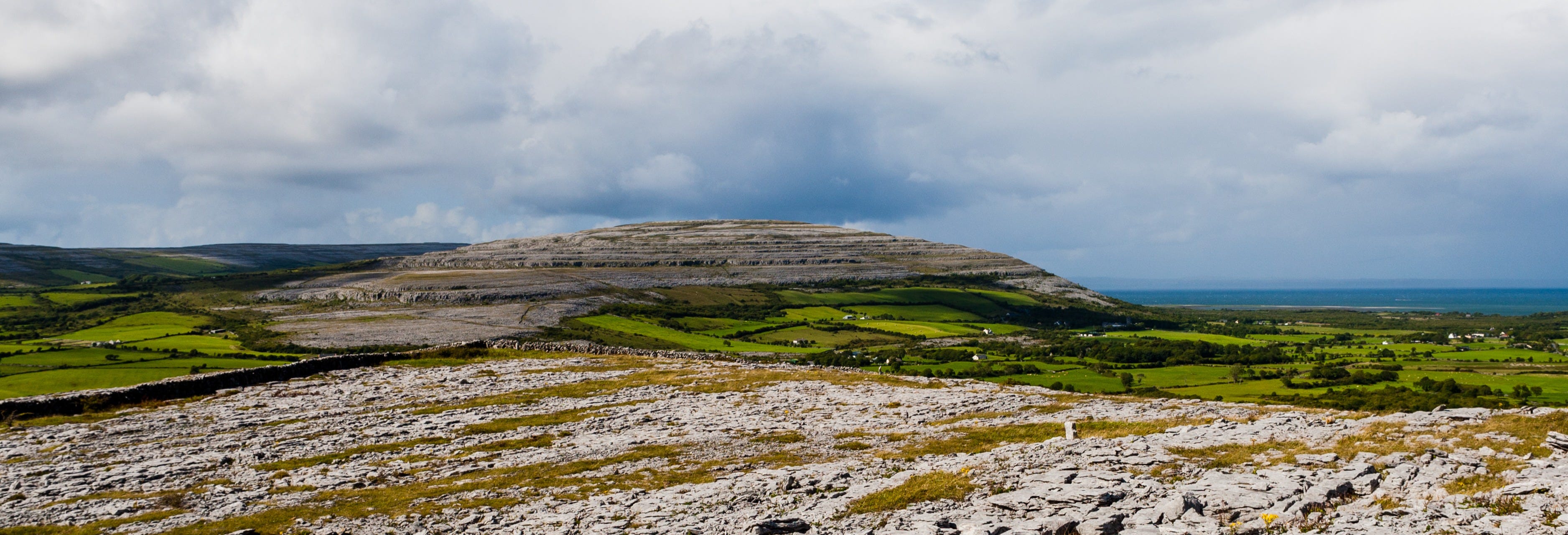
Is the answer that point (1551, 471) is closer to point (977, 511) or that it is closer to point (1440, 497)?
point (1440, 497)

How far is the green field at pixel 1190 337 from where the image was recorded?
152875 millimetres

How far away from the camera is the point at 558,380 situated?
50.1 metres

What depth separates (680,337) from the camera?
139000mm

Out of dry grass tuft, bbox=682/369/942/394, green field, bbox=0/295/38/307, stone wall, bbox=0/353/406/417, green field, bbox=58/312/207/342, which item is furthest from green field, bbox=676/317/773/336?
green field, bbox=0/295/38/307

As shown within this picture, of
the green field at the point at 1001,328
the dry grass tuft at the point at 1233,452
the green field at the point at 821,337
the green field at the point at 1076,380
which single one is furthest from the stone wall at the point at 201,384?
the green field at the point at 1001,328

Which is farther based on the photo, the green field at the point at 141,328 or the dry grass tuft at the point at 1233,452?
the green field at the point at 141,328

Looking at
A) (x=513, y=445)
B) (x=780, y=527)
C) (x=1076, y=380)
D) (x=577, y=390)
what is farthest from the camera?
(x=1076, y=380)

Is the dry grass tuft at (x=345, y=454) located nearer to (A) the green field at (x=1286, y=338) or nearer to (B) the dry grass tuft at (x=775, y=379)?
(B) the dry grass tuft at (x=775, y=379)

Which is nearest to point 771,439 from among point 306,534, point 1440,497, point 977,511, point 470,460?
point 470,460

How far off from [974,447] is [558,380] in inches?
1160

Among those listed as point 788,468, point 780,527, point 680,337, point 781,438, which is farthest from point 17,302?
point 780,527

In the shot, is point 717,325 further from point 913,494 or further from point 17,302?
point 17,302

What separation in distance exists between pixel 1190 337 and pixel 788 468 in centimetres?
17083

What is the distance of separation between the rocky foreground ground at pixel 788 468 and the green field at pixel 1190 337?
425ft
